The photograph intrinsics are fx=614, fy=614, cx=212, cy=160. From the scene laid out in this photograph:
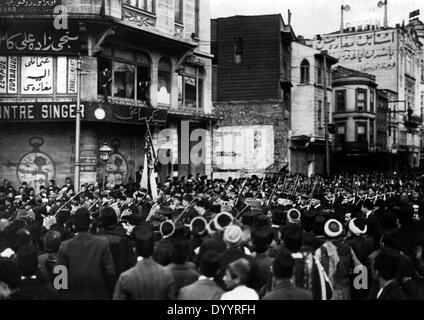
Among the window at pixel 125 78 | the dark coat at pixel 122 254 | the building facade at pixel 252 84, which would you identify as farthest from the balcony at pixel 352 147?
the dark coat at pixel 122 254

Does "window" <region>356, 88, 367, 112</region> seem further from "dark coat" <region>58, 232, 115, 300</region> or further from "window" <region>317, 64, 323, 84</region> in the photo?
"dark coat" <region>58, 232, 115, 300</region>

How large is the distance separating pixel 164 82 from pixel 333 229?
66.3ft

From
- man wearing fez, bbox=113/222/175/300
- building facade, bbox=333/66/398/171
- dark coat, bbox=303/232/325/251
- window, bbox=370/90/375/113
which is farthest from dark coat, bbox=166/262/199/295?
window, bbox=370/90/375/113

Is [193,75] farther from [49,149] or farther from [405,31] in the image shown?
[405,31]

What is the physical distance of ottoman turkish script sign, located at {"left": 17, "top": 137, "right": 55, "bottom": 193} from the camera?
2291cm

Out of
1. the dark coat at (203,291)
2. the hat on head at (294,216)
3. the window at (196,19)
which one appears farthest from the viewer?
the window at (196,19)

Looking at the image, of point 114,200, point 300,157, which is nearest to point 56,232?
point 114,200

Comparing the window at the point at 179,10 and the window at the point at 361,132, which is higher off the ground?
the window at the point at 179,10

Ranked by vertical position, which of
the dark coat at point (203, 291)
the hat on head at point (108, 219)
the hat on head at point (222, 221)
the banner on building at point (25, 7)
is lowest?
the dark coat at point (203, 291)

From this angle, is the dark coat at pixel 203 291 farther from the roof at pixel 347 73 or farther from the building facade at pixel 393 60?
the roof at pixel 347 73

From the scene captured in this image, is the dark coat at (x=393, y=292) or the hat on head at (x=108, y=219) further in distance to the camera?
the hat on head at (x=108, y=219)

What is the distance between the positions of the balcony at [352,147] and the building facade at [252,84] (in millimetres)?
11777

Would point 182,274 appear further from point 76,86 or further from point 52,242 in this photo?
point 76,86

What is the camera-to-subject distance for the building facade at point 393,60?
44.4 meters
